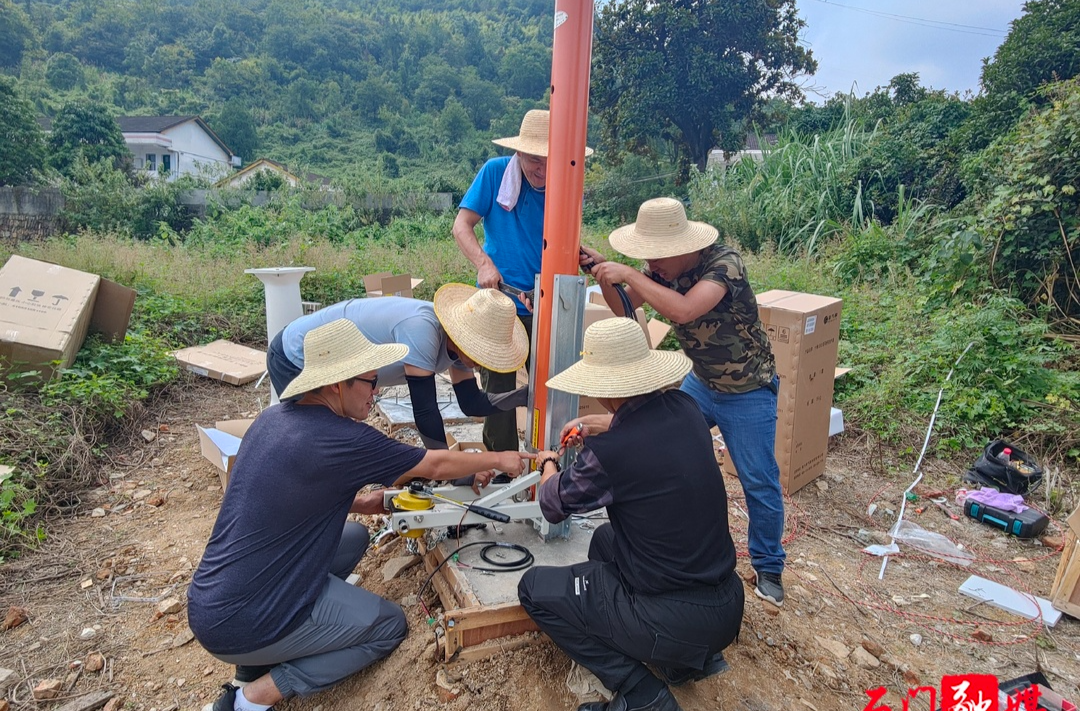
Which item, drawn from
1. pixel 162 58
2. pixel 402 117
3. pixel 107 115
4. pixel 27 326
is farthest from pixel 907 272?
pixel 162 58

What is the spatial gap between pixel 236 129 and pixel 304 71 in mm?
15949

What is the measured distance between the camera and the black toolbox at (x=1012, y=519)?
139 inches

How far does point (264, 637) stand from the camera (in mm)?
2055

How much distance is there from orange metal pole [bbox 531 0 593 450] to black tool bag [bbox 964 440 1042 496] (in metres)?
3.34

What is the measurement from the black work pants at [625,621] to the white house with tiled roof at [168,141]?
3546 centimetres

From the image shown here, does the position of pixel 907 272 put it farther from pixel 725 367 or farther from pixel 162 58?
pixel 162 58

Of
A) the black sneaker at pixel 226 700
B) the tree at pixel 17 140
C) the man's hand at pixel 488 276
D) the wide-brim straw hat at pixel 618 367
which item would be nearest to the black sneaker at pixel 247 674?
the black sneaker at pixel 226 700

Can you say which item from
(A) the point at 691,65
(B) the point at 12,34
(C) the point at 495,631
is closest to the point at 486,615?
(C) the point at 495,631

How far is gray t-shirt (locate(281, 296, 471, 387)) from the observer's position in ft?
8.45

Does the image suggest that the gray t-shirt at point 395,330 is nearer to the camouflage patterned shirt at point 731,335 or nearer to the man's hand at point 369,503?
the man's hand at point 369,503

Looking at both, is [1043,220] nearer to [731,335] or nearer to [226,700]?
[731,335]

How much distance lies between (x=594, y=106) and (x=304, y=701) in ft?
70.3

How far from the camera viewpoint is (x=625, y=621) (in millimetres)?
2018

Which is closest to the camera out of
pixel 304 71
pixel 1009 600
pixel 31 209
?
pixel 1009 600
